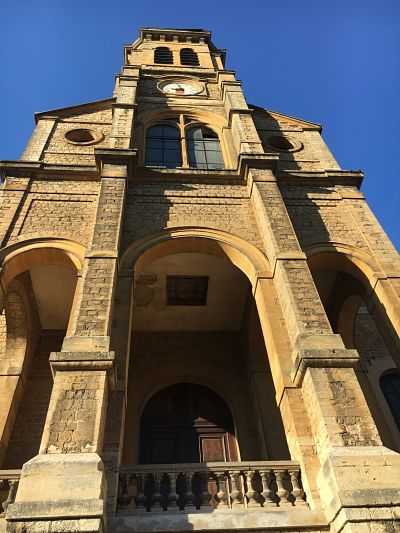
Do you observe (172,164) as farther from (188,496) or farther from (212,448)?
(188,496)

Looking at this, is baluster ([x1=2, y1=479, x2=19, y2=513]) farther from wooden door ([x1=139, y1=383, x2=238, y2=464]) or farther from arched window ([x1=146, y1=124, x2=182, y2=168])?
arched window ([x1=146, y1=124, x2=182, y2=168])

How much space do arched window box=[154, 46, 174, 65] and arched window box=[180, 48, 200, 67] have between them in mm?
587

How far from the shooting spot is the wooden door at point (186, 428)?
973cm

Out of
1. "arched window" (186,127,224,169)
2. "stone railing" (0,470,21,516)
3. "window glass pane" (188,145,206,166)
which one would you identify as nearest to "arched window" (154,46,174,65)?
"arched window" (186,127,224,169)

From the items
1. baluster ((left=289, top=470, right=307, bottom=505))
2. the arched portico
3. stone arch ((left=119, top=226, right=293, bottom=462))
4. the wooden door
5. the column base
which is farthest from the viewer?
the wooden door

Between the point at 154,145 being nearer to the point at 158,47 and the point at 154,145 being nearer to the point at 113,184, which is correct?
→ the point at 113,184

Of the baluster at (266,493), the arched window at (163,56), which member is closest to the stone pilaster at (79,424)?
the baluster at (266,493)

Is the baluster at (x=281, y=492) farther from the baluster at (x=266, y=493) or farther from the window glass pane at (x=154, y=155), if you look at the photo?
the window glass pane at (x=154, y=155)

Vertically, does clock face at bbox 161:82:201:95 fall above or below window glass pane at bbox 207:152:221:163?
above

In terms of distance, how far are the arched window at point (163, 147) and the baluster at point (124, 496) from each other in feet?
29.3

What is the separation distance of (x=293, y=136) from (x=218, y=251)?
6.78 m

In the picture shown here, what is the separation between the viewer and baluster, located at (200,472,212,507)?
17.5 feet

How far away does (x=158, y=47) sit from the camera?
20312 mm

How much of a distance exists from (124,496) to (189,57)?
63.8 feet
